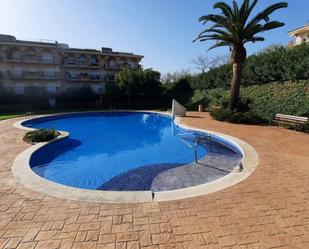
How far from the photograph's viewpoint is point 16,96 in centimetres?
3244

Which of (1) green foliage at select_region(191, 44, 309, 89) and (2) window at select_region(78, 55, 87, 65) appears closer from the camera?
(1) green foliage at select_region(191, 44, 309, 89)

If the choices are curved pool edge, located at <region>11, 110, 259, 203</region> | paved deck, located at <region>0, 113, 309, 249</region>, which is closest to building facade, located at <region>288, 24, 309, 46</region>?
curved pool edge, located at <region>11, 110, 259, 203</region>

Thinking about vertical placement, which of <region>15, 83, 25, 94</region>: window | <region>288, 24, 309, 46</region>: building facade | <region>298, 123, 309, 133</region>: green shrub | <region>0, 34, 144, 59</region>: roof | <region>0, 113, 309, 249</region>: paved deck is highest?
<region>288, 24, 309, 46</region>: building facade

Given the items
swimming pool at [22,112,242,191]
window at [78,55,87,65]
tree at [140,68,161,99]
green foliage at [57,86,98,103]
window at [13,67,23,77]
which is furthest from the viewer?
window at [78,55,87,65]

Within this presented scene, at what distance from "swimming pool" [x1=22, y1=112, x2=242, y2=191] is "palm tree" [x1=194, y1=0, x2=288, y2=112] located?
23.6 feet

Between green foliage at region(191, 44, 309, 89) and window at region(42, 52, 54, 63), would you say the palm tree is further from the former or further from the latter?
window at region(42, 52, 54, 63)

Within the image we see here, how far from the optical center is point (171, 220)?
4367 millimetres

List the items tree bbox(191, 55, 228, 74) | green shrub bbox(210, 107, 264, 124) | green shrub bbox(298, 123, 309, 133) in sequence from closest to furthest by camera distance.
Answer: green shrub bbox(298, 123, 309, 133)
green shrub bbox(210, 107, 264, 124)
tree bbox(191, 55, 228, 74)

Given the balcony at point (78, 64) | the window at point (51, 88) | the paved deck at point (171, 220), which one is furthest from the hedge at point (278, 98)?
the window at point (51, 88)

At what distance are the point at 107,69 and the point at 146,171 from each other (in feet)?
121

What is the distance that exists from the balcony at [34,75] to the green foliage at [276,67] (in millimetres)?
27255

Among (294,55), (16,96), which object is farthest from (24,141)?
(16,96)

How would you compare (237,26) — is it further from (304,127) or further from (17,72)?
(17,72)

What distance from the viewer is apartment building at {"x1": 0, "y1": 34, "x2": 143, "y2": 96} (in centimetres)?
3528
